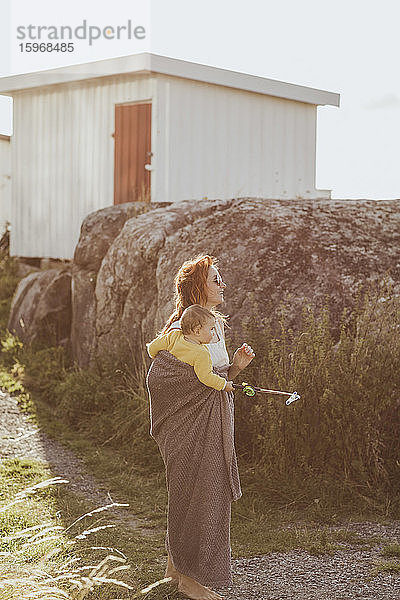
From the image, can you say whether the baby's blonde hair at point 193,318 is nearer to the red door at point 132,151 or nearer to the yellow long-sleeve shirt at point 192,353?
the yellow long-sleeve shirt at point 192,353

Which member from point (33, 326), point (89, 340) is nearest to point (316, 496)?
point (89, 340)

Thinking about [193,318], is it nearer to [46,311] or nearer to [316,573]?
[316,573]

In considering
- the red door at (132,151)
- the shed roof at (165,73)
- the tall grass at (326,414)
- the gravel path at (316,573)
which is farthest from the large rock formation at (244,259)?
the shed roof at (165,73)

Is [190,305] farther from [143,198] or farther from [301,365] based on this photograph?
[143,198]

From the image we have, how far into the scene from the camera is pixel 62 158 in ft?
52.9

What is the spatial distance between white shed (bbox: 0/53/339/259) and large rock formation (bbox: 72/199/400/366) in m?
4.08

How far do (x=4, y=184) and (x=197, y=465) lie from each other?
15893 mm

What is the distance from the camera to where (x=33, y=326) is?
11930 mm

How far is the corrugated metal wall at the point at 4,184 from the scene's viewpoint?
19.1 m

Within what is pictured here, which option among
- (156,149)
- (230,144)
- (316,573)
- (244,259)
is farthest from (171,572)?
(230,144)

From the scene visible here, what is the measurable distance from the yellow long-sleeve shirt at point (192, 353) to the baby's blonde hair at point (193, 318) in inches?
2.9

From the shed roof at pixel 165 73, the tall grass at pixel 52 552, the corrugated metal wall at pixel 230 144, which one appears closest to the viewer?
the tall grass at pixel 52 552

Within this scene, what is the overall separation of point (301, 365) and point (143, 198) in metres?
7.40

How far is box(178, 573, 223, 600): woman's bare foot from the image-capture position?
14.7ft
